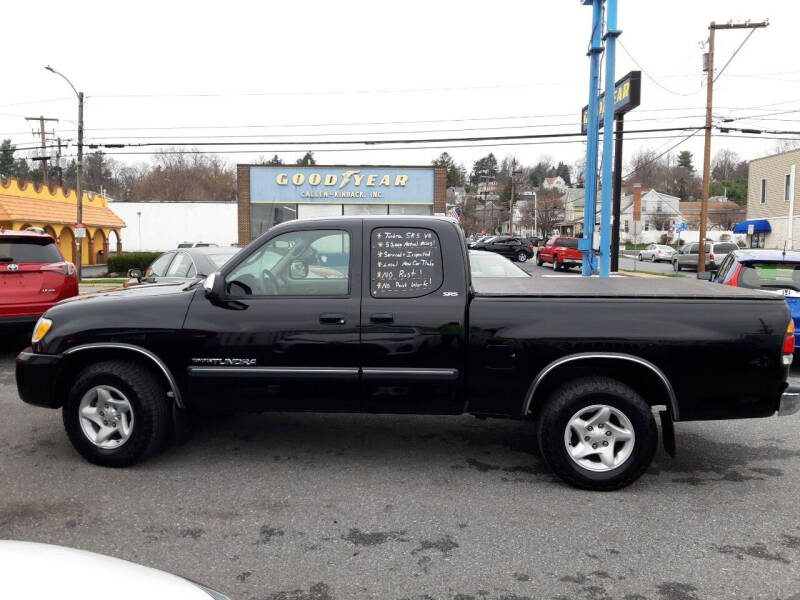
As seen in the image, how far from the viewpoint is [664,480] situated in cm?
462

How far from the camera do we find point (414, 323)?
4.47 meters

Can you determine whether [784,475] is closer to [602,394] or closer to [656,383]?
[656,383]

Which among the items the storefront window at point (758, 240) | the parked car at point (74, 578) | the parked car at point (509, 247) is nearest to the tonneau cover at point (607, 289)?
the parked car at point (74, 578)

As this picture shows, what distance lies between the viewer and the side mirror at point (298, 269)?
15.4ft

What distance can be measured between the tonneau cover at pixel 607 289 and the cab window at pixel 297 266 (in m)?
1.01

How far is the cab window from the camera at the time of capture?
4.63m

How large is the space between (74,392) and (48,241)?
4920mm

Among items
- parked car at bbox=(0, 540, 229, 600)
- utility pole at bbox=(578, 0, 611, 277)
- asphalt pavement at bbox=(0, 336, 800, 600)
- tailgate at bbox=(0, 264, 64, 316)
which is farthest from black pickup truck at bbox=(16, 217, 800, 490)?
utility pole at bbox=(578, 0, 611, 277)

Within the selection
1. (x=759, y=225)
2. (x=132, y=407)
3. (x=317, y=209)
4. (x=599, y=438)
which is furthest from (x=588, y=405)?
(x=759, y=225)

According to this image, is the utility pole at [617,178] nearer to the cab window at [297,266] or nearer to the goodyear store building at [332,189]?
the goodyear store building at [332,189]

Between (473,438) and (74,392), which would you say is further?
(473,438)

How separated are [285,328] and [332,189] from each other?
3093 cm

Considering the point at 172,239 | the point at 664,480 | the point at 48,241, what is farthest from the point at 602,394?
the point at 172,239

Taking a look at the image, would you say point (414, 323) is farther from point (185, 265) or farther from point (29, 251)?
point (29, 251)
